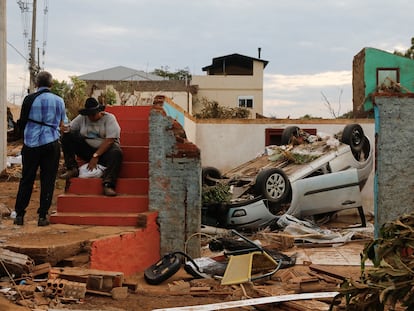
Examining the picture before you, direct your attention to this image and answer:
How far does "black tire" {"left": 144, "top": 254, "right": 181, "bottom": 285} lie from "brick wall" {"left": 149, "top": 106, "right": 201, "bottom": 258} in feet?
2.30

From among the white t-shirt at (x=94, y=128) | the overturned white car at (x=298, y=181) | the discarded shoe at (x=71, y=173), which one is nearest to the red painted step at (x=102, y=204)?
the discarded shoe at (x=71, y=173)

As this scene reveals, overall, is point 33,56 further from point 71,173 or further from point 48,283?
point 48,283

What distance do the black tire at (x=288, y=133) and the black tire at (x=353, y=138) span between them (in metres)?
1.60

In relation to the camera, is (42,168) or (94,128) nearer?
(42,168)

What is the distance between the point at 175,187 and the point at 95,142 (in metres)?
1.57

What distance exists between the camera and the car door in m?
11.3

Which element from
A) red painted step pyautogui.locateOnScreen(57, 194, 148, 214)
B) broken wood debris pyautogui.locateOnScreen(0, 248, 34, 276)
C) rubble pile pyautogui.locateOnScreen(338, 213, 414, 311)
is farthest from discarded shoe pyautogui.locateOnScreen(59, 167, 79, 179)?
rubble pile pyautogui.locateOnScreen(338, 213, 414, 311)

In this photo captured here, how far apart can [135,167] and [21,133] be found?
6.46 feet

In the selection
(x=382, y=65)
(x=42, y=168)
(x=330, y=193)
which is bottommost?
(x=330, y=193)

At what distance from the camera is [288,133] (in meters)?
13.8

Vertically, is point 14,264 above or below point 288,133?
below

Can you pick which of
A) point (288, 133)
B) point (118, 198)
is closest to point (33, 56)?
point (288, 133)

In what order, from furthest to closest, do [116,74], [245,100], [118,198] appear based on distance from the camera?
1. [116,74]
2. [245,100]
3. [118,198]

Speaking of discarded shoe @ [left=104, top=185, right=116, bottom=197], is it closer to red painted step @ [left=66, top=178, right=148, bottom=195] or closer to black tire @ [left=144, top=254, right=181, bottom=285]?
red painted step @ [left=66, top=178, right=148, bottom=195]
